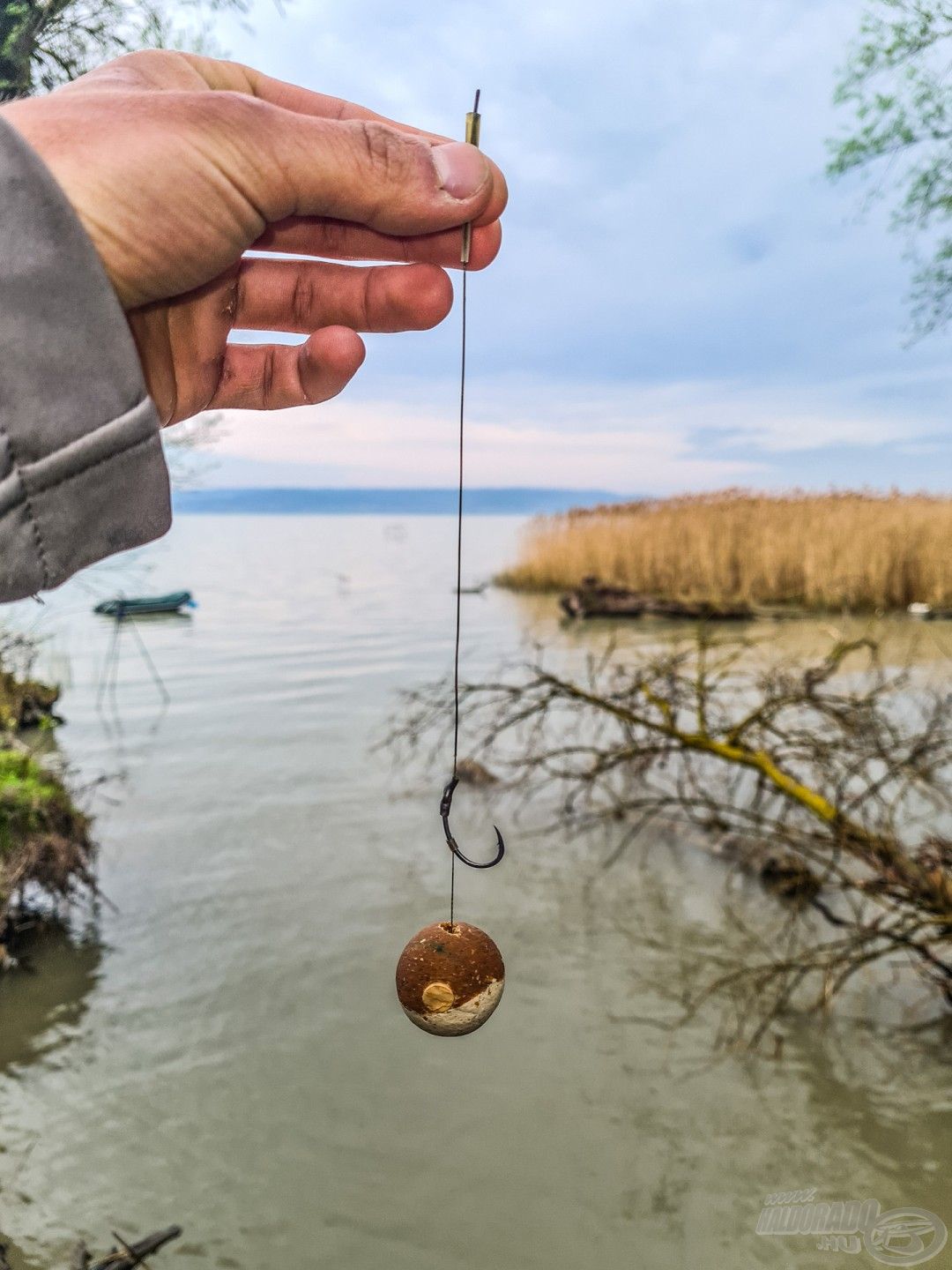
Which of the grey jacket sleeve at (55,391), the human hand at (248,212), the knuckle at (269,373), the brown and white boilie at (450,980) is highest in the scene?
the human hand at (248,212)

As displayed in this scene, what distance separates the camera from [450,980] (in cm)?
157

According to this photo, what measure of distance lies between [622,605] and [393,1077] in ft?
34.7

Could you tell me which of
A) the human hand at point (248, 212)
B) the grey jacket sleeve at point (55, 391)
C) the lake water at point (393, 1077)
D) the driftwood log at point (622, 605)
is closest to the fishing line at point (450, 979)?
the human hand at point (248, 212)

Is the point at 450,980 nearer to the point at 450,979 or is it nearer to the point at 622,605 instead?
the point at 450,979

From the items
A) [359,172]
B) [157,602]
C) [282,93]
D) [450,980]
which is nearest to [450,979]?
[450,980]

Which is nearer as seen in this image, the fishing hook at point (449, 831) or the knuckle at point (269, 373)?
the fishing hook at point (449, 831)

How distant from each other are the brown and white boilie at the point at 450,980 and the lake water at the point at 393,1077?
5.99ft

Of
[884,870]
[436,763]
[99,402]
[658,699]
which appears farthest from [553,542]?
[99,402]

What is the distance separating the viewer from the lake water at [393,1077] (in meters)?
3.10

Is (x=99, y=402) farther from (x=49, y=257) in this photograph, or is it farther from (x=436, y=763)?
(x=436, y=763)

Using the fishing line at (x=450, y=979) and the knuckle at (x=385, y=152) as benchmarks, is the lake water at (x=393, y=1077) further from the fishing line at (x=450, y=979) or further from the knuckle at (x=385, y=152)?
the knuckle at (x=385, y=152)

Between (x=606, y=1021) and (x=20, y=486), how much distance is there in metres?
3.79

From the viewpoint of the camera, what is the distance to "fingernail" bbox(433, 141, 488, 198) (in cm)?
132

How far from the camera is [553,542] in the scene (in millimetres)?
16562
